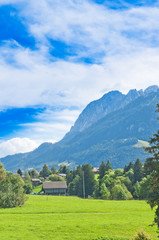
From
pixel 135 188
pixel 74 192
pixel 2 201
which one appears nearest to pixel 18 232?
pixel 2 201

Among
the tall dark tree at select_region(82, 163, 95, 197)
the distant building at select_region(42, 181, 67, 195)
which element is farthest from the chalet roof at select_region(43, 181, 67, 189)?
the tall dark tree at select_region(82, 163, 95, 197)

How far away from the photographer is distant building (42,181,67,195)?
148625 millimetres

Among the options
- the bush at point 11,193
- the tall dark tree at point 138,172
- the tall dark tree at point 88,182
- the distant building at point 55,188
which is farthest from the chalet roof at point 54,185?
the bush at point 11,193

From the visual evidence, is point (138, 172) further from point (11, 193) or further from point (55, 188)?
point (11, 193)

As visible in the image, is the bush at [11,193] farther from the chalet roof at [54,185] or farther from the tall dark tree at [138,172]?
the chalet roof at [54,185]

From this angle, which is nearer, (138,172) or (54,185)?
(138,172)

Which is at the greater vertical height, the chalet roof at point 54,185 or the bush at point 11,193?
the bush at point 11,193

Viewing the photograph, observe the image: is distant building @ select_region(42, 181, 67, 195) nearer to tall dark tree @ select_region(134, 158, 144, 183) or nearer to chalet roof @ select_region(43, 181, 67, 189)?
chalet roof @ select_region(43, 181, 67, 189)

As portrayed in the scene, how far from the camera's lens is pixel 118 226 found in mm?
34125

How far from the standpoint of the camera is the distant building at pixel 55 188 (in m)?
149

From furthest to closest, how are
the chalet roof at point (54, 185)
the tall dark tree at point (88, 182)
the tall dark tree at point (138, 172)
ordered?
the chalet roof at point (54, 185)
the tall dark tree at point (88, 182)
the tall dark tree at point (138, 172)

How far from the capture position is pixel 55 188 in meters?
149

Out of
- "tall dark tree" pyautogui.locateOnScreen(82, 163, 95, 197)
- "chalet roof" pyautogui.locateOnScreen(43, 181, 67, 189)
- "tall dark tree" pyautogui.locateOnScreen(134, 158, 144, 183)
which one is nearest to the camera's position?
"tall dark tree" pyautogui.locateOnScreen(134, 158, 144, 183)

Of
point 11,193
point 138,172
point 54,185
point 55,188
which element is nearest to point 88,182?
point 138,172
